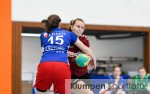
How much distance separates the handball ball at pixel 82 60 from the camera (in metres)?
3.34

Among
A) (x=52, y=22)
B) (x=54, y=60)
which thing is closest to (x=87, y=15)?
(x=52, y=22)

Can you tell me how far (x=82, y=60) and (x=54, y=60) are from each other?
0.38m

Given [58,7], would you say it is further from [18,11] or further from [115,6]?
[115,6]

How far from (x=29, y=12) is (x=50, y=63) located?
3906 mm

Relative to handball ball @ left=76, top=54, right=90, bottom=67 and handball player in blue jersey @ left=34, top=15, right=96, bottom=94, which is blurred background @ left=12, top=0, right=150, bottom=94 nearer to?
handball ball @ left=76, top=54, right=90, bottom=67

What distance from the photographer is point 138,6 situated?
7598 millimetres

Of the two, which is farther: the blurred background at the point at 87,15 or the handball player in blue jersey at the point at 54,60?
the blurred background at the point at 87,15

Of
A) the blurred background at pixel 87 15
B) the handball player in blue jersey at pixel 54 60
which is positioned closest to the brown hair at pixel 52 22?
the handball player in blue jersey at pixel 54 60

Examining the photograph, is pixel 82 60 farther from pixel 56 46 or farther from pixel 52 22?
pixel 52 22

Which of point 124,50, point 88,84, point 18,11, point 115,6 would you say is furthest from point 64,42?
point 124,50

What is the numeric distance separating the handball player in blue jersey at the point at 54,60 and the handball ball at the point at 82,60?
0.42ft

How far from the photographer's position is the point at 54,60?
3.13 m

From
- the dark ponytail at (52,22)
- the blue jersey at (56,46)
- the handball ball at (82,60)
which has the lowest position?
the handball ball at (82,60)

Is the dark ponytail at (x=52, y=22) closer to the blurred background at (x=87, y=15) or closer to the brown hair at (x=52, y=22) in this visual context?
the brown hair at (x=52, y=22)
